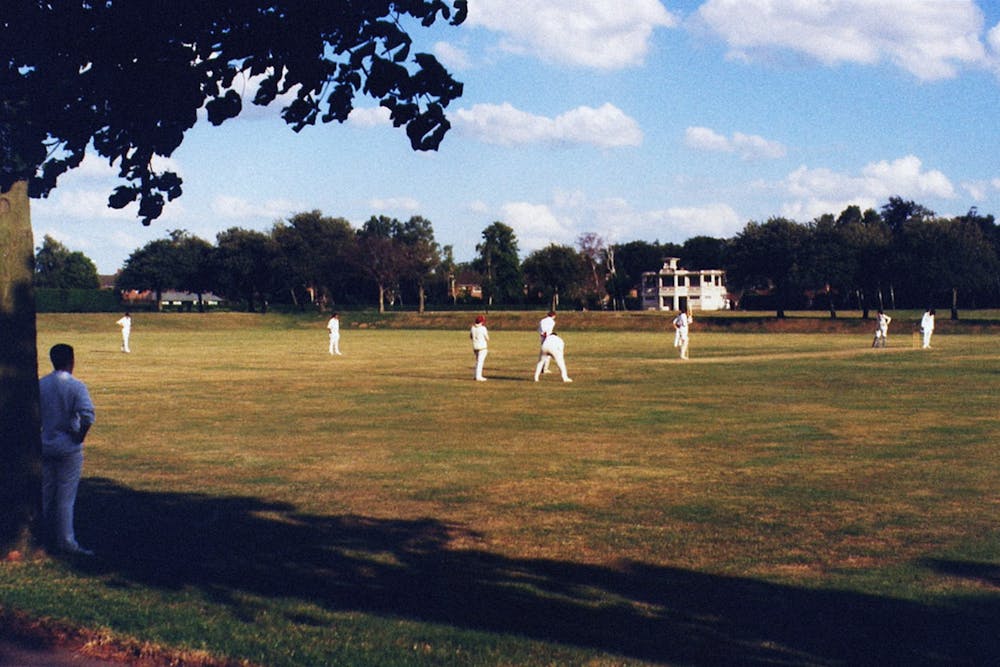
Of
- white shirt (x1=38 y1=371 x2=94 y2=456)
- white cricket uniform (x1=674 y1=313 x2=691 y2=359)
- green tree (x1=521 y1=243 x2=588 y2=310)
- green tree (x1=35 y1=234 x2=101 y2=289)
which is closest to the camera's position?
white shirt (x1=38 y1=371 x2=94 y2=456)

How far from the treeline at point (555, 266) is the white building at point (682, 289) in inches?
164

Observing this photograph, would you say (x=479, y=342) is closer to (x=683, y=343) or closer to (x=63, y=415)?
(x=683, y=343)

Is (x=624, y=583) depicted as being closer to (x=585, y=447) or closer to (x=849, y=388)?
(x=585, y=447)

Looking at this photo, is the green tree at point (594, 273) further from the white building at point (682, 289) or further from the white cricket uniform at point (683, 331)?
the white cricket uniform at point (683, 331)

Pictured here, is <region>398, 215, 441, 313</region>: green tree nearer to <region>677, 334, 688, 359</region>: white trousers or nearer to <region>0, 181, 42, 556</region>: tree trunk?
<region>677, 334, 688, 359</region>: white trousers

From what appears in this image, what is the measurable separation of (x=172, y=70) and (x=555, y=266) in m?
109

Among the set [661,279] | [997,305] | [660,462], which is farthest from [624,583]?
[661,279]

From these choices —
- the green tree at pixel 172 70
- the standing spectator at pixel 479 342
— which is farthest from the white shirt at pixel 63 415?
the standing spectator at pixel 479 342

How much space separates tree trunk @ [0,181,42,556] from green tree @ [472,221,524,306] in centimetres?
11532

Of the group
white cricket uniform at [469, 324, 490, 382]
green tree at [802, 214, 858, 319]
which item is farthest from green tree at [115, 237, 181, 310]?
white cricket uniform at [469, 324, 490, 382]

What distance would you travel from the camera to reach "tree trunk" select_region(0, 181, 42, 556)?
8617mm

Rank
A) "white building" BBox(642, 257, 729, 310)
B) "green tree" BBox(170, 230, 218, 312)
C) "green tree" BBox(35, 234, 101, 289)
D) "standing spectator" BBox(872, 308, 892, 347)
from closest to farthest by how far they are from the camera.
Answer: "standing spectator" BBox(872, 308, 892, 347)
"green tree" BBox(170, 230, 218, 312)
"white building" BBox(642, 257, 729, 310)
"green tree" BBox(35, 234, 101, 289)

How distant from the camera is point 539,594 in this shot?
7.60m

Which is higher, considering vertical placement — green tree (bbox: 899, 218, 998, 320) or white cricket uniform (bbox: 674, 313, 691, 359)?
green tree (bbox: 899, 218, 998, 320)
